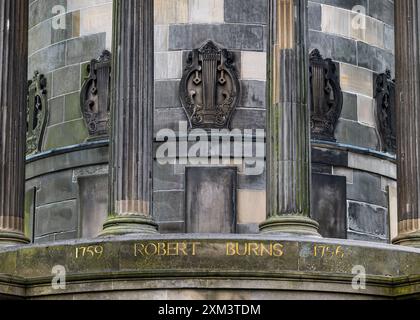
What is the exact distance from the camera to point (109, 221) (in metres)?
38.1

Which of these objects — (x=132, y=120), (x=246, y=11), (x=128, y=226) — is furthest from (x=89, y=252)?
(x=246, y=11)

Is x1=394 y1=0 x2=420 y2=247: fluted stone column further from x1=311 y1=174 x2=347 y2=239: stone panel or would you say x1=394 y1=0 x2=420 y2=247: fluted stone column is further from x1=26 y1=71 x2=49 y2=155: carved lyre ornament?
x1=26 y1=71 x2=49 y2=155: carved lyre ornament

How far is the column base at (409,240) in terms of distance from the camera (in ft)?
129

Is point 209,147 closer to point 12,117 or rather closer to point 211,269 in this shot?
point 12,117

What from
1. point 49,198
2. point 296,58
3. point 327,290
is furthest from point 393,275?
point 49,198

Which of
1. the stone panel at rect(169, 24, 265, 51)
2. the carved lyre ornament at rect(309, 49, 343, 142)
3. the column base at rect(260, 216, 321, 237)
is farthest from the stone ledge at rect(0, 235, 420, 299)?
the stone panel at rect(169, 24, 265, 51)

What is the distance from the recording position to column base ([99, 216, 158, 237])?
37688 mm

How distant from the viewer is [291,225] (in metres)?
37.8

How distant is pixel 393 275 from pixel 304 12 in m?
7.08

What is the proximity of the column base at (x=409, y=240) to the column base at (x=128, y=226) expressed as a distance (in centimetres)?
631
